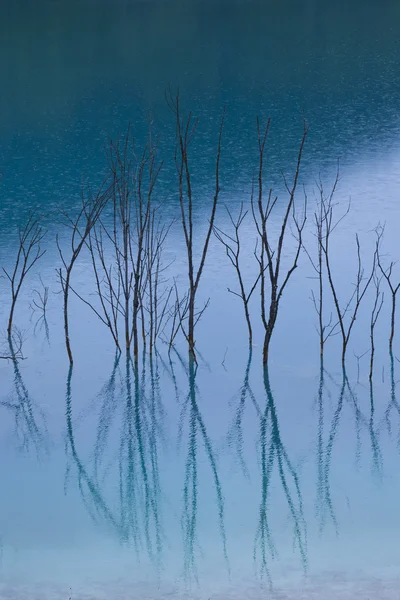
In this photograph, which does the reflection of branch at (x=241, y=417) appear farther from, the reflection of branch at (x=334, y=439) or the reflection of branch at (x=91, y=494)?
the reflection of branch at (x=91, y=494)

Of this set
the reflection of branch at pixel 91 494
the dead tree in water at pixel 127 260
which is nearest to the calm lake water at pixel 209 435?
the reflection of branch at pixel 91 494

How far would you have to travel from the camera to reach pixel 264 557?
343 cm

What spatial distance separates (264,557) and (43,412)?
68.0 inches

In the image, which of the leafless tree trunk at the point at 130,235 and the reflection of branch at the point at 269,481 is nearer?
the reflection of branch at the point at 269,481

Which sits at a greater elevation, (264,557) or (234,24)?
(234,24)

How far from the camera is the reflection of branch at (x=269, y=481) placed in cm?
353

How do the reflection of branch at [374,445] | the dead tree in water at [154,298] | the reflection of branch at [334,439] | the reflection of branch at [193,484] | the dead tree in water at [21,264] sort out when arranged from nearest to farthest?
the reflection of branch at [193,484]
the reflection of branch at [334,439]
the reflection of branch at [374,445]
the dead tree in water at [154,298]
the dead tree in water at [21,264]

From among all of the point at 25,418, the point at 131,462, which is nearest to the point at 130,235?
the point at 25,418

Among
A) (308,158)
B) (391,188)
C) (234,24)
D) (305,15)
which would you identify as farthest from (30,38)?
(391,188)

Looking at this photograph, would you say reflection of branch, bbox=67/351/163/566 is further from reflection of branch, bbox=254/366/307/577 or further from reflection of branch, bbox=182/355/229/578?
reflection of branch, bbox=254/366/307/577

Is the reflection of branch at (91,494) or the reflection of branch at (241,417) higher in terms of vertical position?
the reflection of branch at (241,417)

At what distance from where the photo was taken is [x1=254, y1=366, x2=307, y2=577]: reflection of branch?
11.6 feet

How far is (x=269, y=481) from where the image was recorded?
405 cm

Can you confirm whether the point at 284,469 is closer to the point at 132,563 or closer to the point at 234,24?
the point at 132,563
